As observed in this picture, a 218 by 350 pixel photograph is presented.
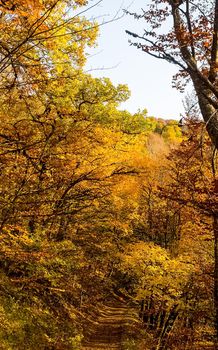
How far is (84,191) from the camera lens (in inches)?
256

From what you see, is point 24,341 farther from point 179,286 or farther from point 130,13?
point 130,13

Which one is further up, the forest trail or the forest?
the forest

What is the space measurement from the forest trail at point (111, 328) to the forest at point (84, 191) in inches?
4.8

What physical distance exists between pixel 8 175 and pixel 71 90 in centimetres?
559

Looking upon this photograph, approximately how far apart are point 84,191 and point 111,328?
14.6 meters

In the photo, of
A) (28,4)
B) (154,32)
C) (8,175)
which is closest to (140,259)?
(8,175)

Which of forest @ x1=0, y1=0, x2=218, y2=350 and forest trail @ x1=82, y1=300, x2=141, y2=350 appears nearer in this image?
forest @ x1=0, y1=0, x2=218, y2=350

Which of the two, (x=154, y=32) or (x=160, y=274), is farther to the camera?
(x=160, y=274)

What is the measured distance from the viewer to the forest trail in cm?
1548

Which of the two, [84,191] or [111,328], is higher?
[84,191]

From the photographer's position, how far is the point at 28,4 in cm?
427

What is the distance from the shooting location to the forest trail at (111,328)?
1548 cm

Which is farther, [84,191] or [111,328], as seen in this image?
[111,328]

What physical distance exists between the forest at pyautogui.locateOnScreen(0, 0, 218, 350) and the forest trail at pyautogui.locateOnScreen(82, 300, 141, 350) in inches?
4.8
